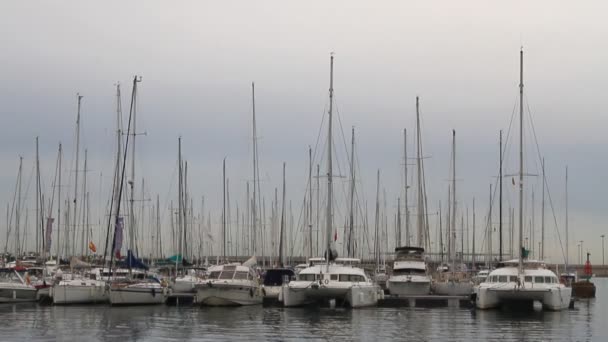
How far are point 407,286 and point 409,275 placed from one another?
116cm

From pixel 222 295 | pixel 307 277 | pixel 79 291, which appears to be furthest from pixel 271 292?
pixel 79 291

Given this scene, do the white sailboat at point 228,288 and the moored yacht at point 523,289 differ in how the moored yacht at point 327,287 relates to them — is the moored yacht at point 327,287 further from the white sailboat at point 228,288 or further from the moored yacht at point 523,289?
the moored yacht at point 523,289

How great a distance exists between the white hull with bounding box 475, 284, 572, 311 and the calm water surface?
0.64m

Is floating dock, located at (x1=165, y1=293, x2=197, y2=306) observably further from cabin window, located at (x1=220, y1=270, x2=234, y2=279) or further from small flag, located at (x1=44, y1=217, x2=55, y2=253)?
small flag, located at (x1=44, y1=217, x2=55, y2=253)

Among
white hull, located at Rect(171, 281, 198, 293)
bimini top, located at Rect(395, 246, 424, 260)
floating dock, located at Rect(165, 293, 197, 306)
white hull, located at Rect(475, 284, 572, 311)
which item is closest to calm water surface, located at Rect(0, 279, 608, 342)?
white hull, located at Rect(475, 284, 572, 311)

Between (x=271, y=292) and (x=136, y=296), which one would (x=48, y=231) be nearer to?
(x=136, y=296)

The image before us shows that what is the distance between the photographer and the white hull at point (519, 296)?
1953 inches

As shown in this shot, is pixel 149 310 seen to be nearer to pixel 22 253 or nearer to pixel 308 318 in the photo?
pixel 308 318

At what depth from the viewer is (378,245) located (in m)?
91.1

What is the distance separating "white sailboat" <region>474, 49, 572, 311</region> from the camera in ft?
163

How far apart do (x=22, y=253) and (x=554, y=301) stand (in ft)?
206

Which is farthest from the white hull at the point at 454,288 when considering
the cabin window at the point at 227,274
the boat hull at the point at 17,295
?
the boat hull at the point at 17,295

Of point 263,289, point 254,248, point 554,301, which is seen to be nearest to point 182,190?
point 254,248

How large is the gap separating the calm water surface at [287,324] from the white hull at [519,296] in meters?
0.64
